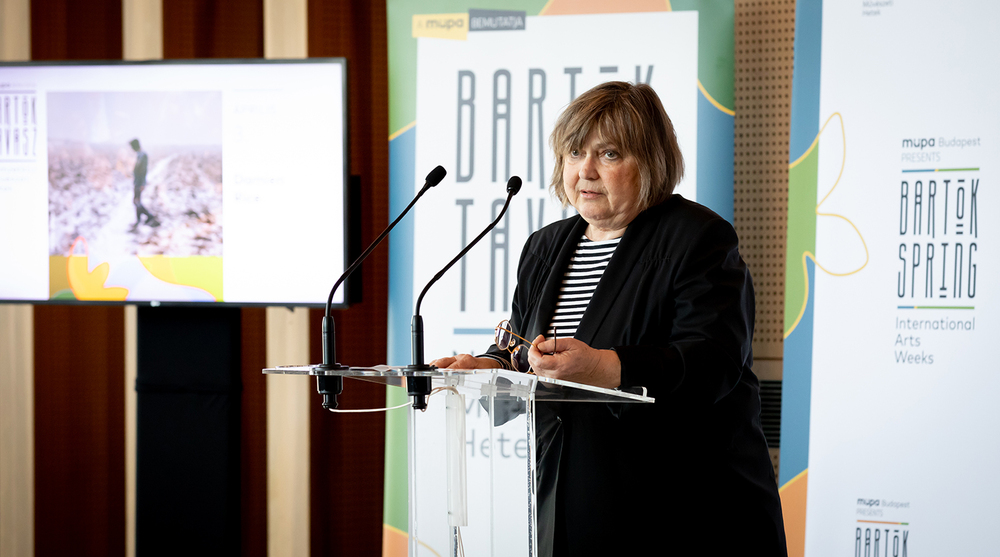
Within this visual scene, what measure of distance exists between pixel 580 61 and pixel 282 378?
1781 mm

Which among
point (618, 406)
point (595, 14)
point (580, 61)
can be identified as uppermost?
point (595, 14)

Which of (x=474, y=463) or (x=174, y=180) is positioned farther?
(x=174, y=180)

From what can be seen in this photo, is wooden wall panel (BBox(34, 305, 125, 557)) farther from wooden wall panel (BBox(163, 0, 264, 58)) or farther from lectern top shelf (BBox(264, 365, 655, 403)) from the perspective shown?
lectern top shelf (BBox(264, 365, 655, 403))

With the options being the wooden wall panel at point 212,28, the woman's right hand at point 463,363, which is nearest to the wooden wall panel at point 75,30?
the wooden wall panel at point 212,28

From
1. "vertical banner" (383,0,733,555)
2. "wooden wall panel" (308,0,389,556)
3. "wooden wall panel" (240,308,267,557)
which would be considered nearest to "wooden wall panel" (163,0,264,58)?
"wooden wall panel" (308,0,389,556)

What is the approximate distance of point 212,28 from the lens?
3158 mm

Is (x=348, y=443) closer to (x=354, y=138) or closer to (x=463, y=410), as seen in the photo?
(x=354, y=138)

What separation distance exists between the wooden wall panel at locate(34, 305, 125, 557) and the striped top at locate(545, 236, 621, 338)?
8.09 feet

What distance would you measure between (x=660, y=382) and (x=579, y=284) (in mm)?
401

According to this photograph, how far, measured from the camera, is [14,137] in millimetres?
2387

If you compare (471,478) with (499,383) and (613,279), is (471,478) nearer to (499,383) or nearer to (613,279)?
(499,383)

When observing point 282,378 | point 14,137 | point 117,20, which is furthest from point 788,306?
point 117,20

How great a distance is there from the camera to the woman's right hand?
125cm

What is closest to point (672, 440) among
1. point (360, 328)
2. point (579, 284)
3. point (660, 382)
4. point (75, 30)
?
point (660, 382)
